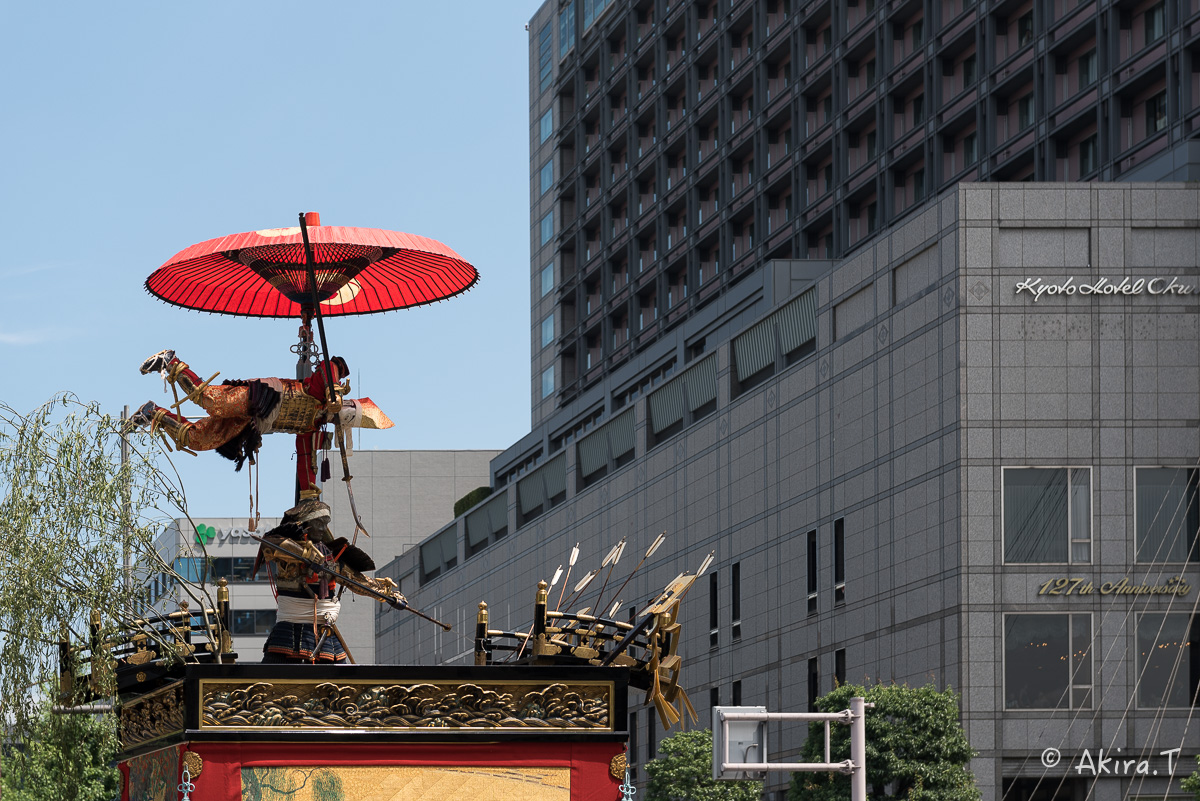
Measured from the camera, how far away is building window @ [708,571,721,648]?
7912cm

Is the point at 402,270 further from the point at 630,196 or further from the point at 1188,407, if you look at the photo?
the point at 630,196

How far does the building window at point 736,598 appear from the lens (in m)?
76.6

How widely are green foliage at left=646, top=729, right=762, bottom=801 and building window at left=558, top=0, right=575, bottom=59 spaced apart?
62.1 m

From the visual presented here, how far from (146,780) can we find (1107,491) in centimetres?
4650

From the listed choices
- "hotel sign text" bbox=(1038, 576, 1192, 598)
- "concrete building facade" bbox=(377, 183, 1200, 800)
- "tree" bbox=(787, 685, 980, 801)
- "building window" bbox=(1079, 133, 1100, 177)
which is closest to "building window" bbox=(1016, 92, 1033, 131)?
"building window" bbox=(1079, 133, 1100, 177)

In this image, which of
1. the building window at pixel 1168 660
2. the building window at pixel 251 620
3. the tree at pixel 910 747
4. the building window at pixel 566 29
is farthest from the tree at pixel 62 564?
the building window at pixel 251 620

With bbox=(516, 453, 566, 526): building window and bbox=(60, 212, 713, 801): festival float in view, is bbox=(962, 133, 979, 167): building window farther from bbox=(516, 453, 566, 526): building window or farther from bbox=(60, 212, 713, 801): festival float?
bbox=(60, 212, 713, 801): festival float

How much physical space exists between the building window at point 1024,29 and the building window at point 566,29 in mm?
45180

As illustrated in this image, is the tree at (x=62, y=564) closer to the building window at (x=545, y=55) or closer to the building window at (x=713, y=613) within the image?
the building window at (x=713, y=613)

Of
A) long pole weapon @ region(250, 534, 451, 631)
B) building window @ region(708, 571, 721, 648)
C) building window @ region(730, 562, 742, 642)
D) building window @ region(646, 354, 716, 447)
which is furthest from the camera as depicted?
building window @ region(646, 354, 716, 447)

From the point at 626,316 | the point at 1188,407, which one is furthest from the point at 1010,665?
the point at 626,316

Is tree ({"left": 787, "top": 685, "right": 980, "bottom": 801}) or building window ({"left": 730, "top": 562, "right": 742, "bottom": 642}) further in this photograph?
building window ({"left": 730, "top": 562, "right": 742, "bottom": 642})

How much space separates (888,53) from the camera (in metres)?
82.2

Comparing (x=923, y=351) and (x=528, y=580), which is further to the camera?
(x=528, y=580)
